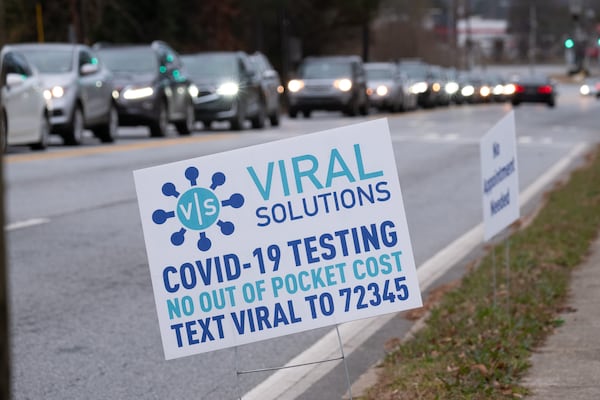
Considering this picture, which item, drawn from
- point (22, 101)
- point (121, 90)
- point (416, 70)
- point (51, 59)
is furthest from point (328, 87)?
point (22, 101)

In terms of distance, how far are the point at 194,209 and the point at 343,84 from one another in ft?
118

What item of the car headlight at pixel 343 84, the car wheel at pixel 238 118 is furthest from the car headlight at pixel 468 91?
the car wheel at pixel 238 118

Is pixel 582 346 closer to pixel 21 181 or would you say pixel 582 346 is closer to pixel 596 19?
pixel 21 181

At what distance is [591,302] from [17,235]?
540 centimetres

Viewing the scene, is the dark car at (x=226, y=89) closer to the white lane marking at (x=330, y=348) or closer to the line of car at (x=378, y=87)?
the line of car at (x=378, y=87)

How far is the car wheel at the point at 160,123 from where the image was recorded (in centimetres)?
2631

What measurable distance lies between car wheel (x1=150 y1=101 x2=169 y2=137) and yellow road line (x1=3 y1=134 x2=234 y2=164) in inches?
28.4

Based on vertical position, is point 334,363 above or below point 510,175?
below

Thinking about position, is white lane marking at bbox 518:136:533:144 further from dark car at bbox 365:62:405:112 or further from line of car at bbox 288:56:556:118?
dark car at bbox 365:62:405:112

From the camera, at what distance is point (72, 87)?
22.6 metres

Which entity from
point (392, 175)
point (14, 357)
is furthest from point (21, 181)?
point (392, 175)

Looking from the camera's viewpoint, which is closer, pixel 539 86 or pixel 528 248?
pixel 528 248

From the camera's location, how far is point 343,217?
15.3ft

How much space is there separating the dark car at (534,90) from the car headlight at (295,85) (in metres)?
16.9
